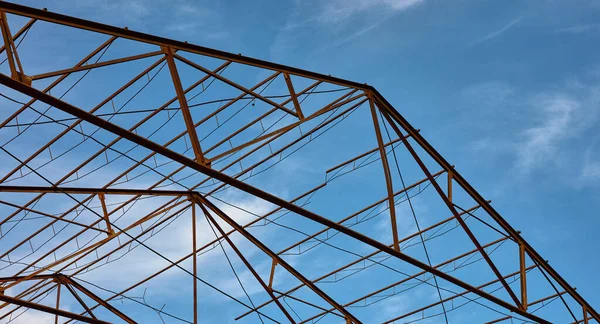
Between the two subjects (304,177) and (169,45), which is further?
(304,177)

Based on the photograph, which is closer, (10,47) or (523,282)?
(10,47)

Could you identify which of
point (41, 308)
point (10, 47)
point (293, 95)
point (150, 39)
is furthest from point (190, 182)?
point (10, 47)

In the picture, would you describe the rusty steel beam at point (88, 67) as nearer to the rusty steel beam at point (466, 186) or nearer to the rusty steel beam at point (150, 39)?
the rusty steel beam at point (150, 39)

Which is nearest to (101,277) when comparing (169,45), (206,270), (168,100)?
(206,270)

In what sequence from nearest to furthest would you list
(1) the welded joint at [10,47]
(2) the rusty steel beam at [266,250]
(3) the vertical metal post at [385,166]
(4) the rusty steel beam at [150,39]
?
(4) the rusty steel beam at [150,39] → (1) the welded joint at [10,47] → (3) the vertical metal post at [385,166] → (2) the rusty steel beam at [266,250]

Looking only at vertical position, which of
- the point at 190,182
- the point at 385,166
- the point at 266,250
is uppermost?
the point at 190,182

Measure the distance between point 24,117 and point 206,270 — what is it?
21657 millimetres

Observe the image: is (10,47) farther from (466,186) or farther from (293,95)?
(466,186)

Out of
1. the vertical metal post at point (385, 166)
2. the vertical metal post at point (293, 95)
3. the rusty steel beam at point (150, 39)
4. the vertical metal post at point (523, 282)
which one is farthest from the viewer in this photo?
the vertical metal post at point (523, 282)

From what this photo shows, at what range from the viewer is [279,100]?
2412 centimetres

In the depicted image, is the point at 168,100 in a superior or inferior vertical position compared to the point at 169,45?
superior

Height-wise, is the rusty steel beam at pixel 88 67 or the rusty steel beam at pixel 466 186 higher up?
the rusty steel beam at pixel 466 186

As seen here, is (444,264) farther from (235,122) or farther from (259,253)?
(259,253)


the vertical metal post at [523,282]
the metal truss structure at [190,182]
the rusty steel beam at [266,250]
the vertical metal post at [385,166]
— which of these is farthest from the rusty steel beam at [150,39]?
the vertical metal post at [523,282]
